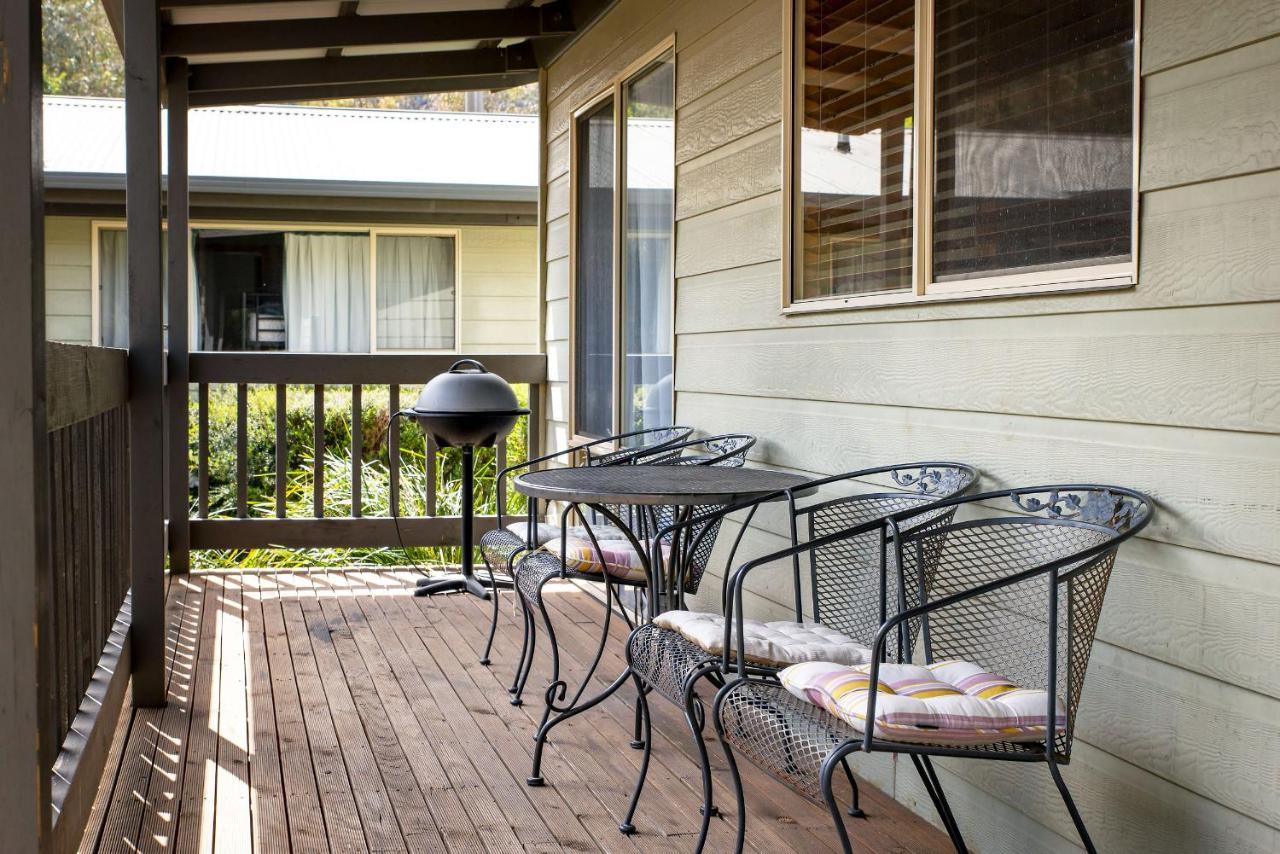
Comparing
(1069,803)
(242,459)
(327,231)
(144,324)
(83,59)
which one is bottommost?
(1069,803)

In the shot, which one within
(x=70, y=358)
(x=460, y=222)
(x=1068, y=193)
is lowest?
Answer: (x=70, y=358)

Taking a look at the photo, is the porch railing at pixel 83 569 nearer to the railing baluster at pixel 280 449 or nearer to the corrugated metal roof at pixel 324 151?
the railing baluster at pixel 280 449

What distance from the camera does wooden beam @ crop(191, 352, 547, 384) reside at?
6.23 m

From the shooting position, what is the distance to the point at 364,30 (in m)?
5.93

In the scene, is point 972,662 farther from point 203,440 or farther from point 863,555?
point 203,440

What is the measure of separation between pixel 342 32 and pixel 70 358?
395cm

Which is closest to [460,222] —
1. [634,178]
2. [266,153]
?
[266,153]

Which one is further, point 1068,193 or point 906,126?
point 906,126

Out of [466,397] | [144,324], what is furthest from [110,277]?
[144,324]

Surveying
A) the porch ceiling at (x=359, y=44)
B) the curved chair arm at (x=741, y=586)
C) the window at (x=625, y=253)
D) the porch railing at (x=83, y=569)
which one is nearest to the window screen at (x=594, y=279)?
the window at (x=625, y=253)

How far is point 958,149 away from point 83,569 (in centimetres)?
225

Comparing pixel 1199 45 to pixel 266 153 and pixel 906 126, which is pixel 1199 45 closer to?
pixel 906 126

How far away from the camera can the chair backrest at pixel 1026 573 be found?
2.11m

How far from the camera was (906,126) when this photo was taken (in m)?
3.08
